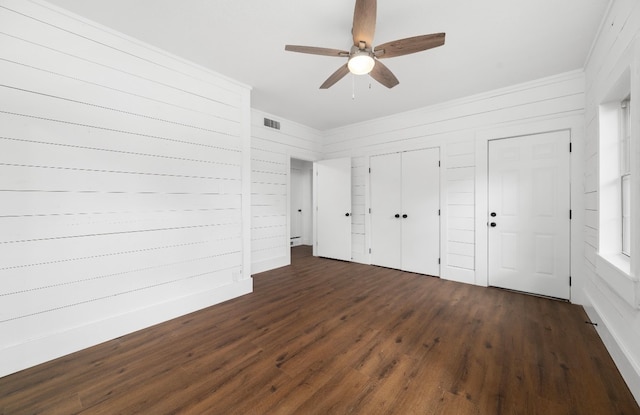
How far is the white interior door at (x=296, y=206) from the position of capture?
734cm

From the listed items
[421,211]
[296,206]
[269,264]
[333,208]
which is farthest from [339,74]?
[296,206]

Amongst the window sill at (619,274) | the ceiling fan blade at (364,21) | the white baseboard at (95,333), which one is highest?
the ceiling fan blade at (364,21)

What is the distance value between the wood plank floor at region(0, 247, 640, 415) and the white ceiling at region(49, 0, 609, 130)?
2861mm

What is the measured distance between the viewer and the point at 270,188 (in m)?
4.76

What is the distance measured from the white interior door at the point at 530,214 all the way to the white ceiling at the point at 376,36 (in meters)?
0.92

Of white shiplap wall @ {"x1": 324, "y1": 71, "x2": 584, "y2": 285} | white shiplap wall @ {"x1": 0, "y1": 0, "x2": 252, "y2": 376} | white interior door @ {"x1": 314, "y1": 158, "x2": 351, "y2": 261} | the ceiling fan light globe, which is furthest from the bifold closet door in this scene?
white shiplap wall @ {"x1": 0, "y1": 0, "x2": 252, "y2": 376}

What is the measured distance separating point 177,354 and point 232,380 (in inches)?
26.1

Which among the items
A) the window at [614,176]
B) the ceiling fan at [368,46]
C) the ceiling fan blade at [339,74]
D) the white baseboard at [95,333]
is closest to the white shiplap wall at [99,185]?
the white baseboard at [95,333]

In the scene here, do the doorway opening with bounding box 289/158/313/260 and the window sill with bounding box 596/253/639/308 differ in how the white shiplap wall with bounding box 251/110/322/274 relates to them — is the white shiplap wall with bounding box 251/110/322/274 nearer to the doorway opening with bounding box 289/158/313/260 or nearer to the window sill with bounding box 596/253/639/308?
the doorway opening with bounding box 289/158/313/260

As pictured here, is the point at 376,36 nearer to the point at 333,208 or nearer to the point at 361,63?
the point at 361,63

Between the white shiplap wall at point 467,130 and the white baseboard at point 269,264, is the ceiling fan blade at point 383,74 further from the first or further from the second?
the white baseboard at point 269,264

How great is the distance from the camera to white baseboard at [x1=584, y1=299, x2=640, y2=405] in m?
1.63

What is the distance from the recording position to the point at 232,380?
5.98ft

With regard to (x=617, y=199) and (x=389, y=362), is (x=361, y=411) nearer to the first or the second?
(x=389, y=362)
